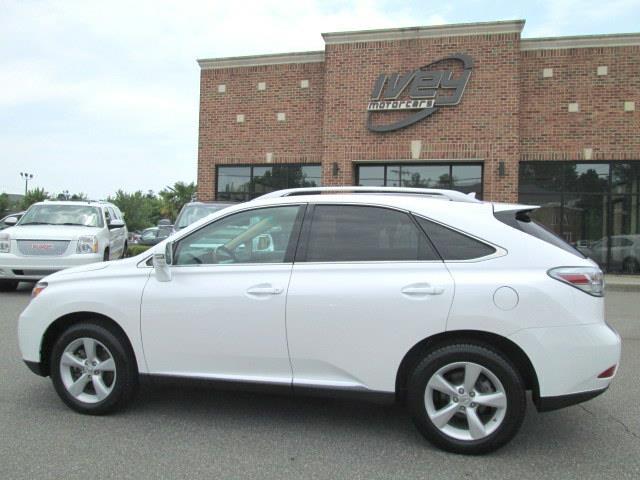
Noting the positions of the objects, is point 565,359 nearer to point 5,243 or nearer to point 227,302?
point 227,302

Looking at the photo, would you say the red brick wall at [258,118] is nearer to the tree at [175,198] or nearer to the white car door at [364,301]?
the white car door at [364,301]

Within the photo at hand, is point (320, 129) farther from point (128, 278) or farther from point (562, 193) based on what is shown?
point (128, 278)

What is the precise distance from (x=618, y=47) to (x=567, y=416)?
13.1 metres

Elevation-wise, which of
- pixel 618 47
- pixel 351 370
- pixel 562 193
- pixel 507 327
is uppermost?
pixel 618 47

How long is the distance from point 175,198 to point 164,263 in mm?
64039

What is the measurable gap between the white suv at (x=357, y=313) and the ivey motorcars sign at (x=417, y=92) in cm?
1112

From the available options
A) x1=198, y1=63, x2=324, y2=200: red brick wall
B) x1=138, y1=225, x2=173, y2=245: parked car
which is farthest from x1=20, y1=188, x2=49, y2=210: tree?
x1=138, y1=225, x2=173, y2=245: parked car

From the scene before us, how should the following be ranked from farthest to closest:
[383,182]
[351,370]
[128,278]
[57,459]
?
[383,182]
[128,278]
[351,370]
[57,459]

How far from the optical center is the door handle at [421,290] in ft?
11.5

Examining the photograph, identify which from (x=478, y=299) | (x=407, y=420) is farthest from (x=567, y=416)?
(x=478, y=299)

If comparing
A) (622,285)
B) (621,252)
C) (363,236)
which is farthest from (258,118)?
(363,236)

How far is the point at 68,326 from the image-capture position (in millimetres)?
4207

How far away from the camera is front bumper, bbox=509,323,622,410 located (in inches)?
133

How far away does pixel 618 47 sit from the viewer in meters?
14.3
